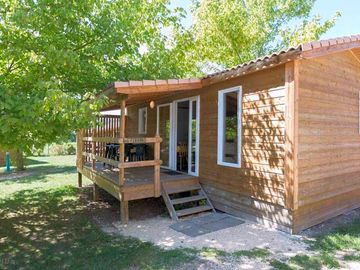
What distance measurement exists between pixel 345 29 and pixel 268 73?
49.3 ft

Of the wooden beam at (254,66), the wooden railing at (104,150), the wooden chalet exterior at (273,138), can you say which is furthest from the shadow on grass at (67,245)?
the wooden beam at (254,66)

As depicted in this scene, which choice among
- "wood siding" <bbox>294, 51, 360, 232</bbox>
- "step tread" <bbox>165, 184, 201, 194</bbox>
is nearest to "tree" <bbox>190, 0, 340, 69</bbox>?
"wood siding" <bbox>294, 51, 360, 232</bbox>

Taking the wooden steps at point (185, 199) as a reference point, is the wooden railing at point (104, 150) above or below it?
above

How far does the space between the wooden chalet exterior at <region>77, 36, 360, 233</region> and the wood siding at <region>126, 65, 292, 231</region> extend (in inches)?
0.8

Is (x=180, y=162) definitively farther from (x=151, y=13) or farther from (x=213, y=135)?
(x=151, y=13)

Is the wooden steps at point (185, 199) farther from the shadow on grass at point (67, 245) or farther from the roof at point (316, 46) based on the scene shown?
the roof at point (316, 46)

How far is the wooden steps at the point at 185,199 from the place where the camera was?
6.27 metres

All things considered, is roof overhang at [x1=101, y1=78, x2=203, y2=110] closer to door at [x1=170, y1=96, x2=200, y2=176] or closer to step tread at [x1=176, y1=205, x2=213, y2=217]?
door at [x1=170, y1=96, x2=200, y2=176]

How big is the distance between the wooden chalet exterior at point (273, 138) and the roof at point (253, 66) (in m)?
0.02

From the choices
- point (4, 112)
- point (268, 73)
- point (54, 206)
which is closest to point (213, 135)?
point (268, 73)

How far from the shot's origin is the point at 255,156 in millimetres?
5719

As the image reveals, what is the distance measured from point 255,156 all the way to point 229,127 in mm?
1041

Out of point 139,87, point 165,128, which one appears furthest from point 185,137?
point 139,87

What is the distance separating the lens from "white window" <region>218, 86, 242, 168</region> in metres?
6.21
